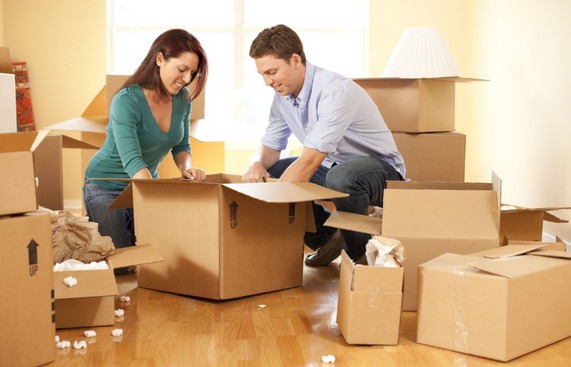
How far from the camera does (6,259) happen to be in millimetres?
1659

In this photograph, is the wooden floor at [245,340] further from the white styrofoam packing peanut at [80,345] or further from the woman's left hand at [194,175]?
the woman's left hand at [194,175]

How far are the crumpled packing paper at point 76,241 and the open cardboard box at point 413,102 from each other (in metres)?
1.38

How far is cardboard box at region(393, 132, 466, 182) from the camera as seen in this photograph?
→ 320cm

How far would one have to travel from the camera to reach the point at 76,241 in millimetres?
2391

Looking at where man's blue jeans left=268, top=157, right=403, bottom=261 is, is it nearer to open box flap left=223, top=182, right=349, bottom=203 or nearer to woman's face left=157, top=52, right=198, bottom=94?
open box flap left=223, top=182, right=349, bottom=203

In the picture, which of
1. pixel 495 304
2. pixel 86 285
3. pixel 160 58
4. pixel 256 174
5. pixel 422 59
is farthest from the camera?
pixel 422 59

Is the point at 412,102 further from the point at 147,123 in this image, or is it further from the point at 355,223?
the point at 147,123

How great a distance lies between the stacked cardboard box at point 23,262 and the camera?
Result: 1.66 meters

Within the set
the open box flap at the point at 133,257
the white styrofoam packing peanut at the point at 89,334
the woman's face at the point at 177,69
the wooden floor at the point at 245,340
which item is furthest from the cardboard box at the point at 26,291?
the woman's face at the point at 177,69

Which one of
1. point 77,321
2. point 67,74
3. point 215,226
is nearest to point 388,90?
point 215,226

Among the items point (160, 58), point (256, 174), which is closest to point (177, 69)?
point (160, 58)

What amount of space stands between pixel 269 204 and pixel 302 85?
51cm

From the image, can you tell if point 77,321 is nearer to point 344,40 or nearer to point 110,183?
point 110,183

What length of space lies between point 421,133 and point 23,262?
1.94 meters
